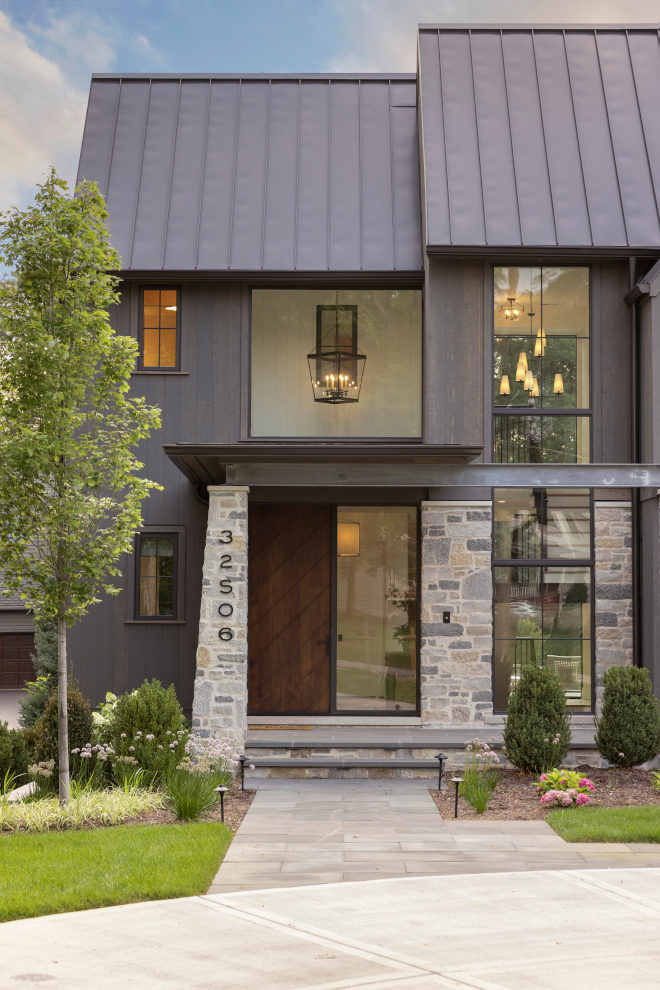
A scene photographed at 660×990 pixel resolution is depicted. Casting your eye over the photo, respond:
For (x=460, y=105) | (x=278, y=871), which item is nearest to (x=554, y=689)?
(x=278, y=871)

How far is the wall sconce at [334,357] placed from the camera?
11.5 metres

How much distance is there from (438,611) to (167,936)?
5.83 m

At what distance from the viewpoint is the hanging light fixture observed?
455 inches

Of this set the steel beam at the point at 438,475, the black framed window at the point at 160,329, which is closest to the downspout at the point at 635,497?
the steel beam at the point at 438,475

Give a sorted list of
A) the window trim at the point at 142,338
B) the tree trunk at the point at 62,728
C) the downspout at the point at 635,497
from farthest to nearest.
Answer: the window trim at the point at 142,338
the downspout at the point at 635,497
the tree trunk at the point at 62,728

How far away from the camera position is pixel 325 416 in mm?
11594

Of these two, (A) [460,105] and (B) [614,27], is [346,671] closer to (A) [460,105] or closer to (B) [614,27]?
(A) [460,105]

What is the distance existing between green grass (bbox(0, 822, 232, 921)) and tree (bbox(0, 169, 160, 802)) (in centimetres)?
100

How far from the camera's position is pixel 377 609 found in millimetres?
10391

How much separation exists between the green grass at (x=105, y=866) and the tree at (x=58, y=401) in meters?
1.00

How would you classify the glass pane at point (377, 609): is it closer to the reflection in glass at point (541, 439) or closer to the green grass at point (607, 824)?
the reflection in glass at point (541, 439)

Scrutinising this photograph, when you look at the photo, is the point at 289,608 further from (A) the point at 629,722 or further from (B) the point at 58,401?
(B) the point at 58,401

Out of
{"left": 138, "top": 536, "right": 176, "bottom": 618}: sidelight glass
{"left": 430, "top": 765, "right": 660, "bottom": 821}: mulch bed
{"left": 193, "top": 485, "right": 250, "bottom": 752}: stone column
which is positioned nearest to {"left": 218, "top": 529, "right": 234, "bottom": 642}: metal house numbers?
{"left": 193, "top": 485, "right": 250, "bottom": 752}: stone column

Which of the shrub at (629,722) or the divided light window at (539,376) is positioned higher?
the divided light window at (539,376)
